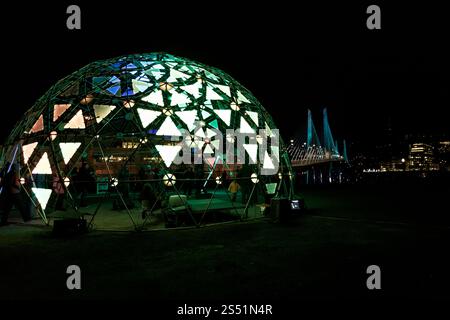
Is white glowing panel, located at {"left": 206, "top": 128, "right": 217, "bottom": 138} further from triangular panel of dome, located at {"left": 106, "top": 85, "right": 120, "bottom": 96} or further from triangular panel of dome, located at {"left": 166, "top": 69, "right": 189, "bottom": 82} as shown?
triangular panel of dome, located at {"left": 106, "top": 85, "right": 120, "bottom": 96}

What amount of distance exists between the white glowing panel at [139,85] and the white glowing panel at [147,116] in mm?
892

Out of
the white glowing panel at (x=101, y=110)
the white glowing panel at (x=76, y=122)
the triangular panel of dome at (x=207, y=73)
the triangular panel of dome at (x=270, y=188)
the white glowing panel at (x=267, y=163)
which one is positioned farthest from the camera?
the white glowing panel at (x=101, y=110)

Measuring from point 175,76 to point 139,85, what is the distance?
1.23 m

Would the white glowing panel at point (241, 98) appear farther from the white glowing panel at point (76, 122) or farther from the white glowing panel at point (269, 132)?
the white glowing panel at point (76, 122)

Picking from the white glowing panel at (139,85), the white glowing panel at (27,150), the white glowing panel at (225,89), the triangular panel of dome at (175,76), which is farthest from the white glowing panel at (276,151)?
the white glowing panel at (27,150)

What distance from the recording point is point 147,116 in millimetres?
12781

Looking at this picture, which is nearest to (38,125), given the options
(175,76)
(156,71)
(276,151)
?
Answer: (156,71)

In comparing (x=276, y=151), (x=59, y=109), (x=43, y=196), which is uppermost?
(x=59, y=109)

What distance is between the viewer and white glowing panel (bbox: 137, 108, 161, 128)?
12.5 metres

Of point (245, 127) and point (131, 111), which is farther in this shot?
point (245, 127)

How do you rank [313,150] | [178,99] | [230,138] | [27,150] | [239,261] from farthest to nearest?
1. [313,150]
2. [230,138]
3. [178,99]
4. [27,150]
5. [239,261]

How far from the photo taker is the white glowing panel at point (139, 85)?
11547mm

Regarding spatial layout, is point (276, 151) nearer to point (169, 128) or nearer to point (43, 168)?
point (169, 128)
